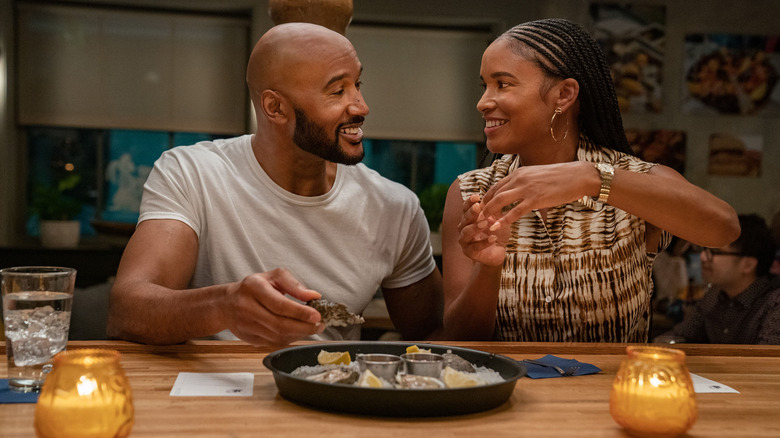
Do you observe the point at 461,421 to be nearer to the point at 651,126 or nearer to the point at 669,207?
the point at 669,207

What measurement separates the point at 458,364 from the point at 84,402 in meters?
0.56

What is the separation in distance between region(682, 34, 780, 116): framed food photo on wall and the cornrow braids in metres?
4.29

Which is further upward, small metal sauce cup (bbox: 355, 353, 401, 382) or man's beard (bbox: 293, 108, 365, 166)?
man's beard (bbox: 293, 108, 365, 166)

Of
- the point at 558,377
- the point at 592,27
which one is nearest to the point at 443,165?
the point at 592,27

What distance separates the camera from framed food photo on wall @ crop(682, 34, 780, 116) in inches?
226

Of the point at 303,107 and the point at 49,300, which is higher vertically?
the point at 303,107

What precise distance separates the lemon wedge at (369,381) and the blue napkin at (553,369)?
37cm

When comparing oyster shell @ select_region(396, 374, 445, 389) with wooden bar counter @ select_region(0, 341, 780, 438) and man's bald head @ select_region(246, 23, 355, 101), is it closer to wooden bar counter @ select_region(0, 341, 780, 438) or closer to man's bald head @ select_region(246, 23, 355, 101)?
wooden bar counter @ select_region(0, 341, 780, 438)

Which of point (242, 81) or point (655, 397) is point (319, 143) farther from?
point (242, 81)

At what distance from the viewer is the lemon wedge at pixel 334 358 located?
3.83 ft

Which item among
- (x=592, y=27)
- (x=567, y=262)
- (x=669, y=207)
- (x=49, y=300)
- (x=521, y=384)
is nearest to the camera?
(x=49, y=300)

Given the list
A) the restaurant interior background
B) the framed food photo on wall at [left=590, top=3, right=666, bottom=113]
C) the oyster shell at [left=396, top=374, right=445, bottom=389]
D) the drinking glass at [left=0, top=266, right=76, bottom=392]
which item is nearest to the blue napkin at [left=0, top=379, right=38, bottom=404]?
the drinking glass at [left=0, top=266, right=76, bottom=392]

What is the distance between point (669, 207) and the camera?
1.56m

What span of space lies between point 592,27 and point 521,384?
4.88m
